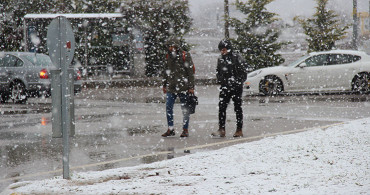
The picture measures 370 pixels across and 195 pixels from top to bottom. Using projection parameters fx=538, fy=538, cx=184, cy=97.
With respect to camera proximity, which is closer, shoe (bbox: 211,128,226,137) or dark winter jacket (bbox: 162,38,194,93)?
dark winter jacket (bbox: 162,38,194,93)

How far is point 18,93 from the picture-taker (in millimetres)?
16531

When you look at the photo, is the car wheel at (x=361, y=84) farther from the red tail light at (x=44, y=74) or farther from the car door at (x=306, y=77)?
the red tail light at (x=44, y=74)

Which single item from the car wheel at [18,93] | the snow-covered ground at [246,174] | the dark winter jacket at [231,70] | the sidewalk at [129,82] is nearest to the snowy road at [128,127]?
the car wheel at [18,93]

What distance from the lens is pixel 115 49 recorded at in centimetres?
2828

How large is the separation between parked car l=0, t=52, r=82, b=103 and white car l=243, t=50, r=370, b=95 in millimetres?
6146

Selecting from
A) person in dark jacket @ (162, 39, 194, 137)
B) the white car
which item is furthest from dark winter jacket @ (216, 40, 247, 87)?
the white car

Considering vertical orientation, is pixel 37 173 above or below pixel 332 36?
below

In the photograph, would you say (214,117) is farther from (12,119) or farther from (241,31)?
(241,31)

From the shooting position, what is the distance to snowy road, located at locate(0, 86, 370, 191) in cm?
743

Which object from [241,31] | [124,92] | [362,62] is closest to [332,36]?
[241,31]

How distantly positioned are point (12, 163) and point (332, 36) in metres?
20.5

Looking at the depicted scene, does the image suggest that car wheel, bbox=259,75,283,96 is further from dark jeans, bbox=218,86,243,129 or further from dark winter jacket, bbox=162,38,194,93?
dark winter jacket, bbox=162,38,194,93

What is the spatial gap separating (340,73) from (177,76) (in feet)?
32.9

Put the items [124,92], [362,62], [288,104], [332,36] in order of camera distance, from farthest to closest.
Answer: [332,36], [124,92], [362,62], [288,104]
